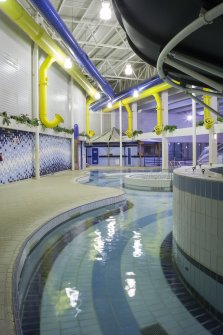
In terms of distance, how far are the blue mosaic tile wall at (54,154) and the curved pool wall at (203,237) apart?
1006 cm

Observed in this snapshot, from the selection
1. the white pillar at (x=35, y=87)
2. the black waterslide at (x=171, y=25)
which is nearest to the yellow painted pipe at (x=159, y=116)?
the white pillar at (x=35, y=87)

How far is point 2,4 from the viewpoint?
788 cm

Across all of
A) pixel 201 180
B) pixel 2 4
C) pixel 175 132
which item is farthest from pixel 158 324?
pixel 175 132

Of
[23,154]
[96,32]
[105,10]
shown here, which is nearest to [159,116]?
[96,32]

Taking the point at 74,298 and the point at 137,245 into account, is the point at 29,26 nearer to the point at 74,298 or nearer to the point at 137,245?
the point at 137,245

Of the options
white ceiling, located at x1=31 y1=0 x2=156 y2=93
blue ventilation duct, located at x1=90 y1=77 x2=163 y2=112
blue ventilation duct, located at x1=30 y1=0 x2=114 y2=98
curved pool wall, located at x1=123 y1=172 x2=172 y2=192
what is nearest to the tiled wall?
blue ventilation duct, located at x1=30 y1=0 x2=114 y2=98

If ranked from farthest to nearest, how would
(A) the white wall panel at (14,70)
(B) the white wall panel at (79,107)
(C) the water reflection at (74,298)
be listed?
(B) the white wall panel at (79,107)
(A) the white wall panel at (14,70)
(C) the water reflection at (74,298)

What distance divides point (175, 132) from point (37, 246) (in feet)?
46.5

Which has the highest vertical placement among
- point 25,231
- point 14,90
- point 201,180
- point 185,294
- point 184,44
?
point 14,90

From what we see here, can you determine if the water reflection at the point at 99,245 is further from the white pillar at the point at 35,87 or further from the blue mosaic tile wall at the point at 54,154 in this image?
the blue mosaic tile wall at the point at 54,154

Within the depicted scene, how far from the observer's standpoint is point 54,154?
14094 mm

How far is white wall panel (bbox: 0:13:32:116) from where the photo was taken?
9.34m

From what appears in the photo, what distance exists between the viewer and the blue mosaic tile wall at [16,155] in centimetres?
908

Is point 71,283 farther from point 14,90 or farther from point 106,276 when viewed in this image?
point 14,90
